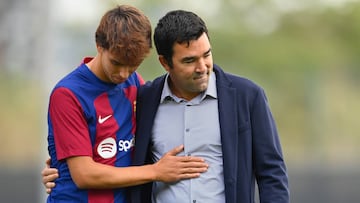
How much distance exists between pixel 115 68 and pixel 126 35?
0.13 meters

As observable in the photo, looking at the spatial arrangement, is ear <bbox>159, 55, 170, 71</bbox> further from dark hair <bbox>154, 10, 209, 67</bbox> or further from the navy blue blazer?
the navy blue blazer

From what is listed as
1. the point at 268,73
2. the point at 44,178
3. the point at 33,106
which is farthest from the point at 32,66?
the point at 44,178

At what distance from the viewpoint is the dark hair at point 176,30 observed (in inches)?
119

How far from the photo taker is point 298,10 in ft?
42.4

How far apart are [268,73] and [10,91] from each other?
3.88m

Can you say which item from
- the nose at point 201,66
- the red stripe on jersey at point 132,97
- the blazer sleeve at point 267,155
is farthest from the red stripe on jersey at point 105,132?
the blazer sleeve at point 267,155

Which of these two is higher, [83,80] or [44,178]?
[83,80]

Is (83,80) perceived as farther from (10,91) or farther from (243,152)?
(10,91)

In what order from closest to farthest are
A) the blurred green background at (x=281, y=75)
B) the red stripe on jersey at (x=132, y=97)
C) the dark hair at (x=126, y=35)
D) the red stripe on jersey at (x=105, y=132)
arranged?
1. the dark hair at (x=126, y=35)
2. the red stripe on jersey at (x=105, y=132)
3. the red stripe on jersey at (x=132, y=97)
4. the blurred green background at (x=281, y=75)

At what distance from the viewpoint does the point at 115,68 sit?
3016mm

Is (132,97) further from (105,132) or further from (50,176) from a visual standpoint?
(50,176)

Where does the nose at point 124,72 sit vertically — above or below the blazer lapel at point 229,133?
above

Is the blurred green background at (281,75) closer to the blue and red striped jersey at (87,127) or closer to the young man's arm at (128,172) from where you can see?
the blue and red striped jersey at (87,127)

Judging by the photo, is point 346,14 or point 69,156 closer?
point 69,156
